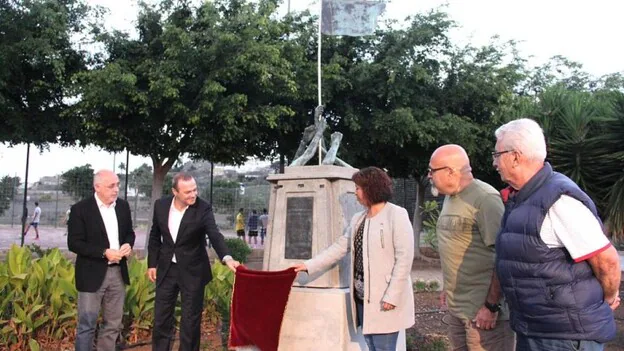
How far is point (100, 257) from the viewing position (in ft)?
14.9

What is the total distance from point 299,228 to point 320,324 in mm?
917

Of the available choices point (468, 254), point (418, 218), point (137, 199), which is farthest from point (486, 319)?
point (137, 199)

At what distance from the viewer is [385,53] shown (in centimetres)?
1409

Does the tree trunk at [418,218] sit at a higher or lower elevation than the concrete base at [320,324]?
higher

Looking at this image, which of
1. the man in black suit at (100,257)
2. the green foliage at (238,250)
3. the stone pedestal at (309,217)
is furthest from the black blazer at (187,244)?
the green foliage at (238,250)

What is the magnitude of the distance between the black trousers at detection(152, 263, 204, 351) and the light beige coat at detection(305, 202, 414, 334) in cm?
182

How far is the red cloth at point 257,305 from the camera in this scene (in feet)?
14.9

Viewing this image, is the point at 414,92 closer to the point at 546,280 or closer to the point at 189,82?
the point at 189,82

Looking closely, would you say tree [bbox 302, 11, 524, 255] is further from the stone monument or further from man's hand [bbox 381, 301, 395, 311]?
man's hand [bbox 381, 301, 395, 311]

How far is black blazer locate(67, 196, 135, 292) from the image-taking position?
4.54 m

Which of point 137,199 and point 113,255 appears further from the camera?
point 137,199

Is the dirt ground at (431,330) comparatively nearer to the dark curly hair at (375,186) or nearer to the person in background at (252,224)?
the dark curly hair at (375,186)

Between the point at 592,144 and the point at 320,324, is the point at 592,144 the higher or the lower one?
the higher one

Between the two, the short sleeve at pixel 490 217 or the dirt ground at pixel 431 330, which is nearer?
the short sleeve at pixel 490 217
